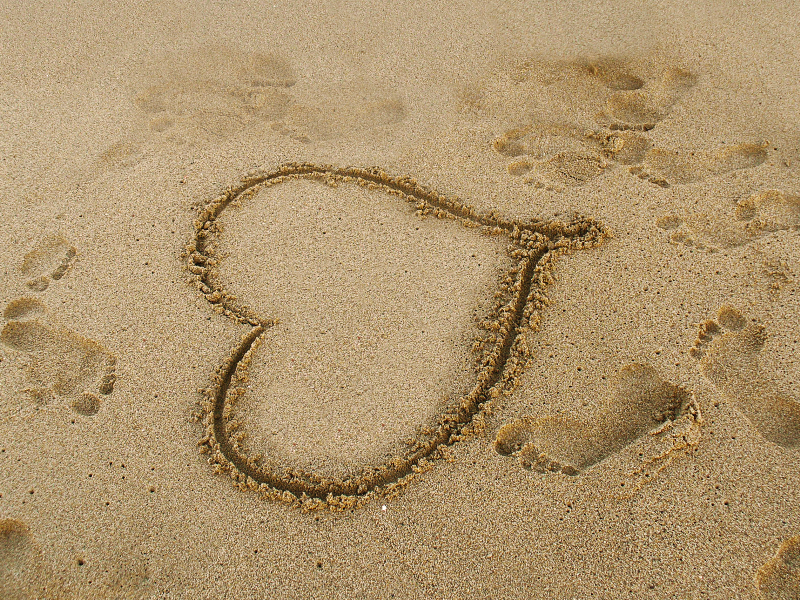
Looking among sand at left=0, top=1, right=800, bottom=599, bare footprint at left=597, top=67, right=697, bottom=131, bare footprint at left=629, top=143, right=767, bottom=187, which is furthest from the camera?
bare footprint at left=597, top=67, right=697, bottom=131

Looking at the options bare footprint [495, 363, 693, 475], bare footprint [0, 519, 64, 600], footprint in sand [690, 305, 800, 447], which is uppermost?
footprint in sand [690, 305, 800, 447]

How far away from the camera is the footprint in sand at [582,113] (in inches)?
137

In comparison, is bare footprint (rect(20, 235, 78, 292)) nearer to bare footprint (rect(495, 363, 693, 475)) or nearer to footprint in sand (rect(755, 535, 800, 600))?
bare footprint (rect(495, 363, 693, 475))

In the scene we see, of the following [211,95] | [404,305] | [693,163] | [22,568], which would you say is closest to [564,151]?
[693,163]

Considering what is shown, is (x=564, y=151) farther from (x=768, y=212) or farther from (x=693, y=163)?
(x=768, y=212)

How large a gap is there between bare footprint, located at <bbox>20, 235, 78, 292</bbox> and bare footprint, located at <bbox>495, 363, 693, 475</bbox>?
7.24 ft

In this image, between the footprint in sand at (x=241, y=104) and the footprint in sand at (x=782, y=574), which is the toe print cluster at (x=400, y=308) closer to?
the footprint in sand at (x=241, y=104)

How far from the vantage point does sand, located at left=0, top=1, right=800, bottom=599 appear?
7.57ft

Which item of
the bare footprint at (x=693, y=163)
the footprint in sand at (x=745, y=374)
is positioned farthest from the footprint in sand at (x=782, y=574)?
the bare footprint at (x=693, y=163)

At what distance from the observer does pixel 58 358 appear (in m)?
2.80

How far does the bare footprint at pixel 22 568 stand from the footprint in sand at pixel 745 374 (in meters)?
2.59

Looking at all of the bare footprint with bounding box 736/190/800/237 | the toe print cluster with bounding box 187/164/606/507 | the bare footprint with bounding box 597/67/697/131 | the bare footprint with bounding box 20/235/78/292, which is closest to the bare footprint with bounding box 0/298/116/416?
the bare footprint with bounding box 20/235/78/292

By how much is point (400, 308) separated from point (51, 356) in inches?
60.0

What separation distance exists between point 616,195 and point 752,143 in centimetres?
88
